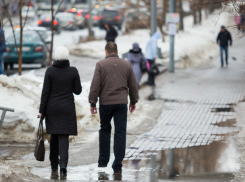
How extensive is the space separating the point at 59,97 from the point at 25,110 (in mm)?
2184

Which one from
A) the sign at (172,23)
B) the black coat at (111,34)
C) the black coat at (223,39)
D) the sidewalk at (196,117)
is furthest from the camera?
the black coat at (111,34)

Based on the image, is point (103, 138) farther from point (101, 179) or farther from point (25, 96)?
point (25, 96)

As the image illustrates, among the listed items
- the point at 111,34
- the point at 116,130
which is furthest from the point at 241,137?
the point at 111,34

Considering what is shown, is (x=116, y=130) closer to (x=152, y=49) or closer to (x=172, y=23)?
(x=152, y=49)

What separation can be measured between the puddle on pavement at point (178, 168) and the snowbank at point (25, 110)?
1737 millimetres

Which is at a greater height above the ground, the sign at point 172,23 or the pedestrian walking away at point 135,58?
the sign at point 172,23

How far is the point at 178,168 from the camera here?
603 centimetres

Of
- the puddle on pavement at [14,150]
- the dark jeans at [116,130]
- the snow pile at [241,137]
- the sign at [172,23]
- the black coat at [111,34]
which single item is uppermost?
the sign at [172,23]

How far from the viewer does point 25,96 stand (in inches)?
325

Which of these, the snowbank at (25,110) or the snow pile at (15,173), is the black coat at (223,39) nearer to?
the snowbank at (25,110)

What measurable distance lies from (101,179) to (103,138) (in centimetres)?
60

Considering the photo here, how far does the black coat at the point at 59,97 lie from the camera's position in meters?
5.71

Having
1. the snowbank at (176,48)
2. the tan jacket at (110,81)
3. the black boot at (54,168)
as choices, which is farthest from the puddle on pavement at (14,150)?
the snowbank at (176,48)

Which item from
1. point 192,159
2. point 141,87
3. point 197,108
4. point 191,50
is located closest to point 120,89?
point 192,159
